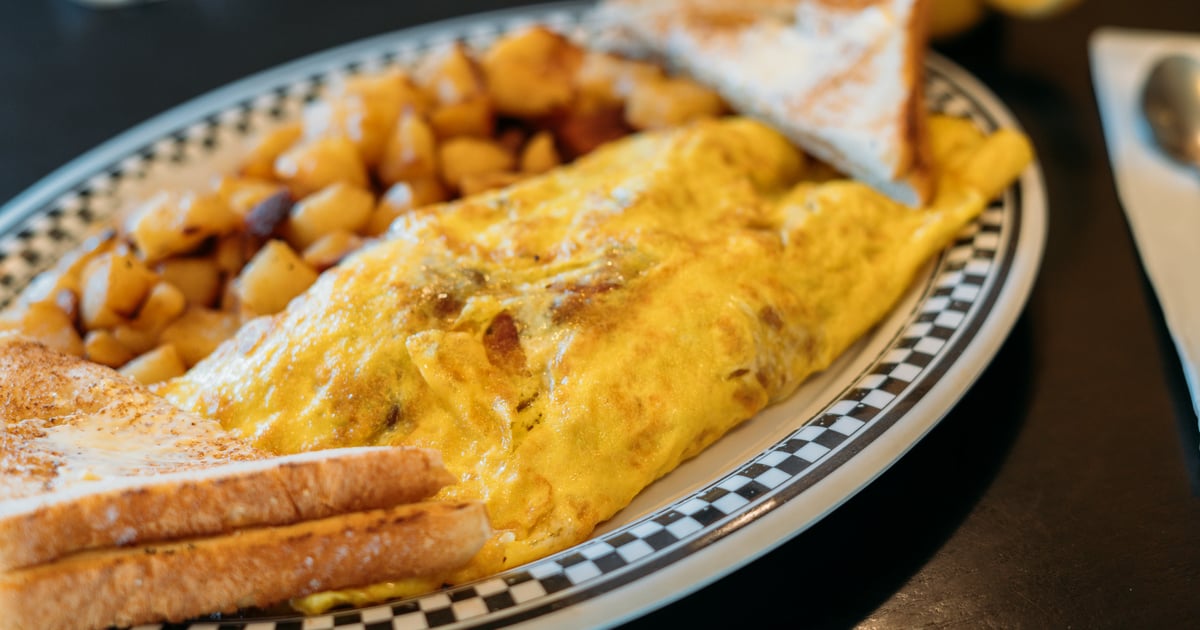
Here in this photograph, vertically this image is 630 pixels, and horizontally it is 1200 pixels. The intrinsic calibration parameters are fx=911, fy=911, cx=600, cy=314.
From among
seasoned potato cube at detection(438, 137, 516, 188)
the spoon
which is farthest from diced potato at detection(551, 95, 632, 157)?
the spoon

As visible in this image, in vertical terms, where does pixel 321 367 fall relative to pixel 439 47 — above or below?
below

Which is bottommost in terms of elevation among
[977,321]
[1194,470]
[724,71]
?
[1194,470]

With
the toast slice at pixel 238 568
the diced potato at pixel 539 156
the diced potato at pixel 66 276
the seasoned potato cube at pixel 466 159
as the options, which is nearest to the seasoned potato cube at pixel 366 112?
the seasoned potato cube at pixel 466 159

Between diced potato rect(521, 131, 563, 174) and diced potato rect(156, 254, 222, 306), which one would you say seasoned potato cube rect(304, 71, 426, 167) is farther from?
diced potato rect(156, 254, 222, 306)

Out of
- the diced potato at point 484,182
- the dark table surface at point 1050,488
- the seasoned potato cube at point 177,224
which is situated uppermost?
the seasoned potato cube at point 177,224

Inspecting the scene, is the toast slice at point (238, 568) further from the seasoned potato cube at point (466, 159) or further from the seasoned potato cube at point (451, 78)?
the seasoned potato cube at point (451, 78)

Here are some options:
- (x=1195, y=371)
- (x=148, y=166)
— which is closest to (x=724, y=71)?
(x=1195, y=371)

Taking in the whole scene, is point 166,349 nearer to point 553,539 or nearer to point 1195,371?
point 553,539
